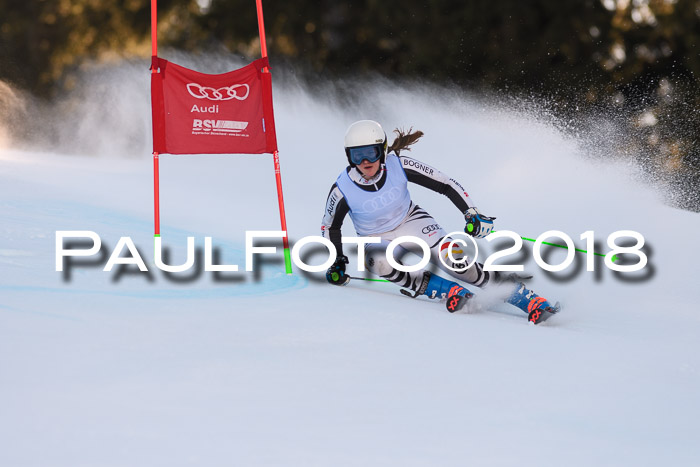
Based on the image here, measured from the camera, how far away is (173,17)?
2616cm

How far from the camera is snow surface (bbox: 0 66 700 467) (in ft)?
11.1

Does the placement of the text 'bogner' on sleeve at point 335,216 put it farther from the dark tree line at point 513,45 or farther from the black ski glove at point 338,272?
the dark tree line at point 513,45

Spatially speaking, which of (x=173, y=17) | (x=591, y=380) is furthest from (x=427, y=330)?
(x=173, y=17)

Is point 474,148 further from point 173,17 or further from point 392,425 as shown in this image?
point 173,17

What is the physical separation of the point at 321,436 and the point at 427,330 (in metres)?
1.84

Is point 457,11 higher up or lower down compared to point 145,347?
higher up

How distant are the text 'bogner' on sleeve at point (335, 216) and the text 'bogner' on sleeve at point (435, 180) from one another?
50cm

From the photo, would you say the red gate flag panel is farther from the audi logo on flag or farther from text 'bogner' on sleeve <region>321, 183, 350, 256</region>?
text 'bogner' on sleeve <region>321, 183, 350, 256</region>

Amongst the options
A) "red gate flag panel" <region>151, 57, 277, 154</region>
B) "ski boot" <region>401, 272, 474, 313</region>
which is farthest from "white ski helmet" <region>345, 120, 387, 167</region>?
"red gate flag panel" <region>151, 57, 277, 154</region>

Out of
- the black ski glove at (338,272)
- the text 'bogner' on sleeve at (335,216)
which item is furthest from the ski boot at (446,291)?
the text 'bogner' on sleeve at (335,216)

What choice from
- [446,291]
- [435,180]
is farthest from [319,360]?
[435,180]

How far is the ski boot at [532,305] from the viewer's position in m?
5.65

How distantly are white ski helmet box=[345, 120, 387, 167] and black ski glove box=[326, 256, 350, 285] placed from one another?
2.46ft

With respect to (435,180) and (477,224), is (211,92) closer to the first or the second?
(435,180)
